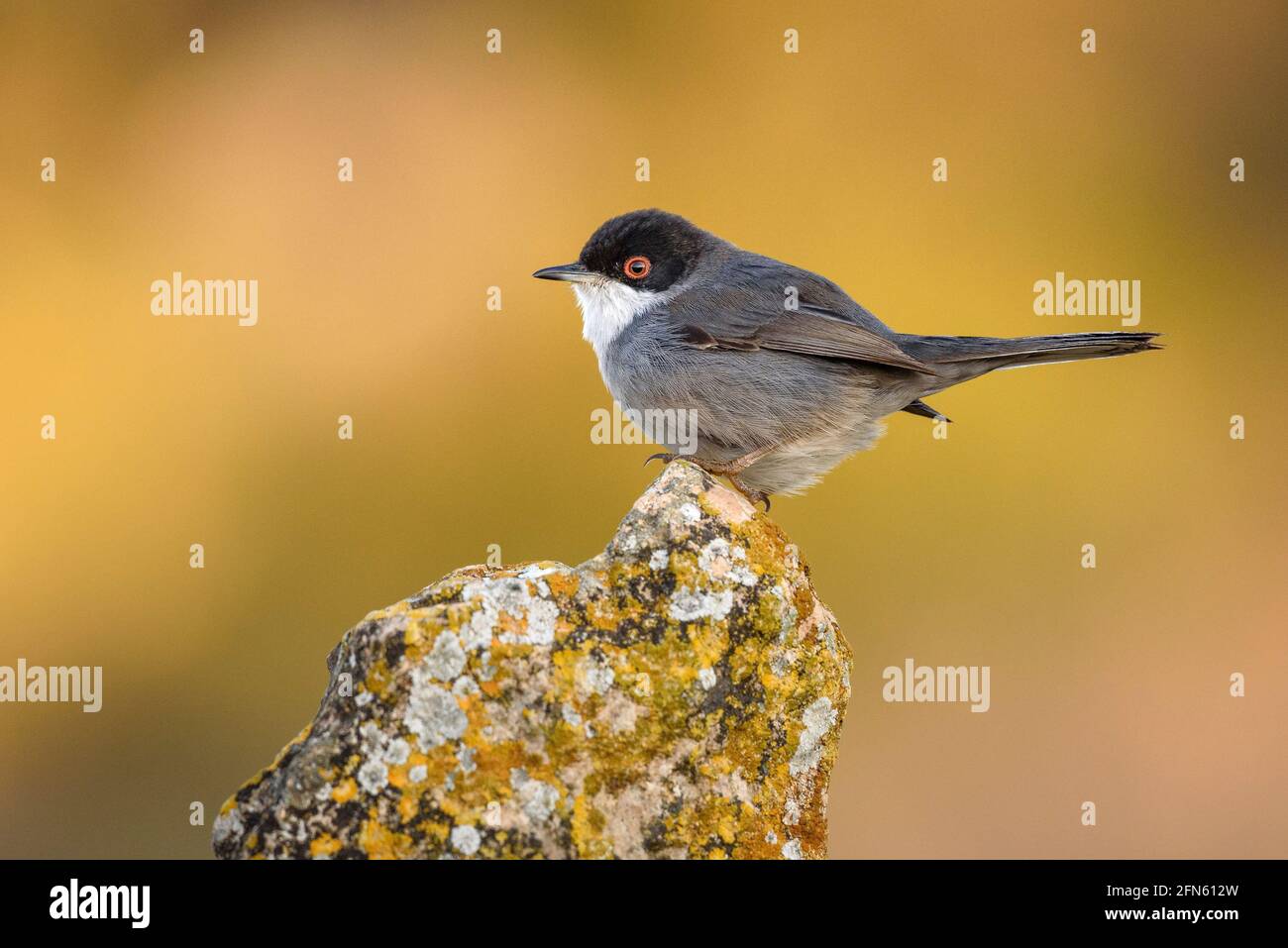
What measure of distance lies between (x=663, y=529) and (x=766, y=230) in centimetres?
712

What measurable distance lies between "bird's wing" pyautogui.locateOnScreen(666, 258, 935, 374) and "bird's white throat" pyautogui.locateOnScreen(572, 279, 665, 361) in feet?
0.62

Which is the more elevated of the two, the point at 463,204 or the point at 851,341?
the point at 463,204

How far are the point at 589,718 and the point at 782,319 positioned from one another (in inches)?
111

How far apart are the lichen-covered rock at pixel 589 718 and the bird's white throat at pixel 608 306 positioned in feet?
7.50

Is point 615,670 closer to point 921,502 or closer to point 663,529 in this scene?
point 663,529

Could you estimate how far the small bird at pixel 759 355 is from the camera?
5.61 m

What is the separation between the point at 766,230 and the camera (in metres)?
10.5

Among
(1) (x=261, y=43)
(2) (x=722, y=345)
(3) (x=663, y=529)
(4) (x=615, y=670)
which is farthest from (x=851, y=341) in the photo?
(1) (x=261, y=43)

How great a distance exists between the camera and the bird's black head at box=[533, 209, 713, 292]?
20.1ft

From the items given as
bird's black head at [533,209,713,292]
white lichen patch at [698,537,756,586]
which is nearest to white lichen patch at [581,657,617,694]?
white lichen patch at [698,537,756,586]

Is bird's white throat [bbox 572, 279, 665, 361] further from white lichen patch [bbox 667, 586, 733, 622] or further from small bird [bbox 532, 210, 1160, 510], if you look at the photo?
white lichen patch [bbox 667, 586, 733, 622]

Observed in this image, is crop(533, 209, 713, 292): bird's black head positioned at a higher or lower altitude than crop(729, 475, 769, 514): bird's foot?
higher

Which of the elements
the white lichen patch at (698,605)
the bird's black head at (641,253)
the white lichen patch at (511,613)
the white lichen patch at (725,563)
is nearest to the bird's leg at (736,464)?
the bird's black head at (641,253)

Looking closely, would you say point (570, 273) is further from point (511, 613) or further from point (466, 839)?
point (466, 839)
